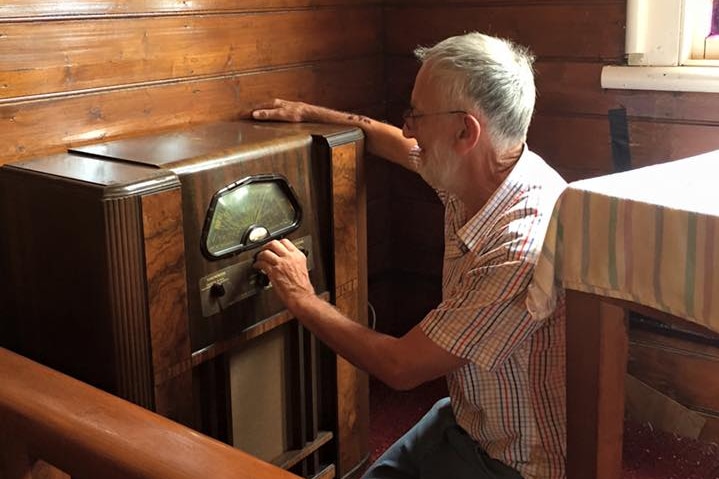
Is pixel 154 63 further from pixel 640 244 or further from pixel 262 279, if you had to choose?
pixel 640 244

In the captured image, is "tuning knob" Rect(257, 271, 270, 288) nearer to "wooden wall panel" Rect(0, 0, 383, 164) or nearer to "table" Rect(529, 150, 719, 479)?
"wooden wall panel" Rect(0, 0, 383, 164)

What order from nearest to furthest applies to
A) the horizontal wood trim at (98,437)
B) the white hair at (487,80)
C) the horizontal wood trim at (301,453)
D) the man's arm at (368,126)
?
the horizontal wood trim at (98,437), the white hair at (487,80), the horizontal wood trim at (301,453), the man's arm at (368,126)

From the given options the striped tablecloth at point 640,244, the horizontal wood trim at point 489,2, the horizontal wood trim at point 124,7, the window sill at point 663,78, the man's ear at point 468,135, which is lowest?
the striped tablecloth at point 640,244

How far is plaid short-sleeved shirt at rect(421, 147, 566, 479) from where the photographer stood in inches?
55.7

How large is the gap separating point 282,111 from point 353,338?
690 millimetres

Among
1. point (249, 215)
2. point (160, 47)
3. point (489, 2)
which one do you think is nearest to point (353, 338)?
point (249, 215)

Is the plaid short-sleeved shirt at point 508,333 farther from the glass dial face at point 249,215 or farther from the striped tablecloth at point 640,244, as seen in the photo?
the glass dial face at point 249,215

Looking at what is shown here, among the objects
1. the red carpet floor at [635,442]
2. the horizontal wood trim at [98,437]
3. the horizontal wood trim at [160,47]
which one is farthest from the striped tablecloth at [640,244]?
the red carpet floor at [635,442]

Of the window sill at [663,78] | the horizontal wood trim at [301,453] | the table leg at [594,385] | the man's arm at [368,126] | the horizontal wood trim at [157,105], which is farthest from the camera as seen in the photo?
the window sill at [663,78]

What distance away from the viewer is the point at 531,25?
2365 millimetres

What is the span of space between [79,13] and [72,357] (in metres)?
0.67

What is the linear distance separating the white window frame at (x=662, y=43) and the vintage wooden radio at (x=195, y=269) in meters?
0.80

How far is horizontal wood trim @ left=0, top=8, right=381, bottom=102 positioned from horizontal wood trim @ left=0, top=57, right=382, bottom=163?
25mm

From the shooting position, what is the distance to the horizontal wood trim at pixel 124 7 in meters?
1.59
